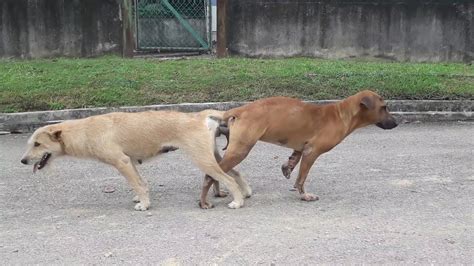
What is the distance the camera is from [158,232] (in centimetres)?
470

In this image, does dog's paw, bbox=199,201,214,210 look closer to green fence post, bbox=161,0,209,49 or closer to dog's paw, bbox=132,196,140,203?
dog's paw, bbox=132,196,140,203

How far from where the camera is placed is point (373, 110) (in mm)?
5543

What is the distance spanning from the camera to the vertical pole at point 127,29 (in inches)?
516

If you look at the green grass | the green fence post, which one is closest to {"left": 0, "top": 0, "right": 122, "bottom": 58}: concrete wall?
the green grass

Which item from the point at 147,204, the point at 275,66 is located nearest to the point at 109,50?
the point at 275,66

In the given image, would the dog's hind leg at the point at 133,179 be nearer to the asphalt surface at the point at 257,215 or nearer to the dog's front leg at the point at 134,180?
the dog's front leg at the point at 134,180

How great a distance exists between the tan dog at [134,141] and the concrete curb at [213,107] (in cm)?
367

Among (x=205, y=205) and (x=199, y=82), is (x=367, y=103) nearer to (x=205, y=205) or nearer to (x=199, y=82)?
(x=205, y=205)

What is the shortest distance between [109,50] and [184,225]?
905 centimetres

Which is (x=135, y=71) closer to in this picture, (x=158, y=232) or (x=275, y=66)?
(x=275, y=66)

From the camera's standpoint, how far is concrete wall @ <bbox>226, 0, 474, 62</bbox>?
13.3m

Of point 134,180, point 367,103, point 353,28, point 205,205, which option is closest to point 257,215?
point 205,205

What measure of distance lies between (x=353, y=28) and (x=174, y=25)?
4017 mm

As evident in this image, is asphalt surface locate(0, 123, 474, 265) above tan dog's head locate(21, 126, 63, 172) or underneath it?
underneath
